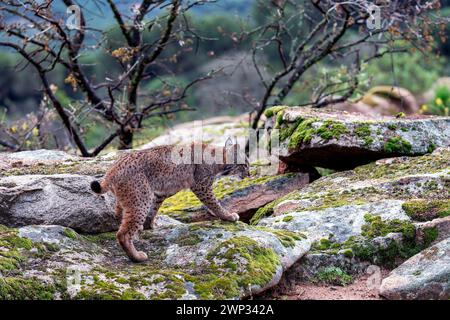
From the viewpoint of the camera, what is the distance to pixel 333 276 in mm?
7738

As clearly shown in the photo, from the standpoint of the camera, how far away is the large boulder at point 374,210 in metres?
7.95

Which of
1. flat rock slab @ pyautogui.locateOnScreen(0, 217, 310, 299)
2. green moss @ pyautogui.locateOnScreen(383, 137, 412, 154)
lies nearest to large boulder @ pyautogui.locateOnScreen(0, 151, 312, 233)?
flat rock slab @ pyautogui.locateOnScreen(0, 217, 310, 299)

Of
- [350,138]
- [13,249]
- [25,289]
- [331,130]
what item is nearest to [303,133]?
[331,130]

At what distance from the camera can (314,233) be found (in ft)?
27.6

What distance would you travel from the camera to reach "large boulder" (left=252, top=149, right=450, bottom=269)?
795cm

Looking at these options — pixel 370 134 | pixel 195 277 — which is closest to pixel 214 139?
pixel 370 134

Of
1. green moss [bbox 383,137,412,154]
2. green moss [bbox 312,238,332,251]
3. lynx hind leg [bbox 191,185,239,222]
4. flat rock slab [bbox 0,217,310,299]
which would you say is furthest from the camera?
green moss [bbox 383,137,412,154]

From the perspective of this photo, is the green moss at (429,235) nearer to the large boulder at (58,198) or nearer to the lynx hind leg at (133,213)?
the large boulder at (58,198)

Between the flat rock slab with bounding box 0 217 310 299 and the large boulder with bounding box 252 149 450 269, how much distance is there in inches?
20.5

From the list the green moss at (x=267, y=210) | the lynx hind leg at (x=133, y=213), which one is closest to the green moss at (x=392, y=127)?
the green moss at (x=267, y=210)

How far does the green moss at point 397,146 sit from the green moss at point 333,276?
2609 millimetres

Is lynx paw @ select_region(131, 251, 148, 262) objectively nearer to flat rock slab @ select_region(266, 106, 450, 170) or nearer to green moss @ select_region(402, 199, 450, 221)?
green moss @ select_region(402, 199, 450, 221)

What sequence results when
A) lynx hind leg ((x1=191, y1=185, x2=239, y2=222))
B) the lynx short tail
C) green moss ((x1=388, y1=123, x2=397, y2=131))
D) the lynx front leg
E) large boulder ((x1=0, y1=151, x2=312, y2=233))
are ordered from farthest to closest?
green moss ((x1=388, y1=123, x2=397, y2=131)) < lynx hind leg ((x1=191, y1=185, x2=239, y2=222)) < the lynx front leg < large boulder ((x1=0, y1=151, x2=312, y2=233)) < the lynx short tail
